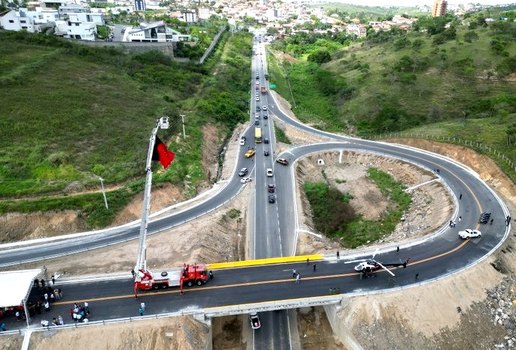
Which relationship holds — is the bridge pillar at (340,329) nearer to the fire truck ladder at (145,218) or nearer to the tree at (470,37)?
the fire truck ladder at (145,218)

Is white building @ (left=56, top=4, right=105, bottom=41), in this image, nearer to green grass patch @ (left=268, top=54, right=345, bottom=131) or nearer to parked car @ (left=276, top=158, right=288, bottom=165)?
green grass patch @ (left=268, top=54, right=345, bottom=131)

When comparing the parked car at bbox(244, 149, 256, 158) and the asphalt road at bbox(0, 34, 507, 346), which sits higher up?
the parked car at bbox(244, 149, 256, 158)

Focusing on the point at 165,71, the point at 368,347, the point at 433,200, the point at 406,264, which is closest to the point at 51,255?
the point at 368,347

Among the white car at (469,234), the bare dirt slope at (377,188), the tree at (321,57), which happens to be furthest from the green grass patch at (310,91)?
the white car at (469,234)

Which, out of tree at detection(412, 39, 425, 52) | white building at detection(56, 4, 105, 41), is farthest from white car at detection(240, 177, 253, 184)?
white building at detection(56, 4, 105, 41)

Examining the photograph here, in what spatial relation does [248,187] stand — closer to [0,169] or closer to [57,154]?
[57,154]
